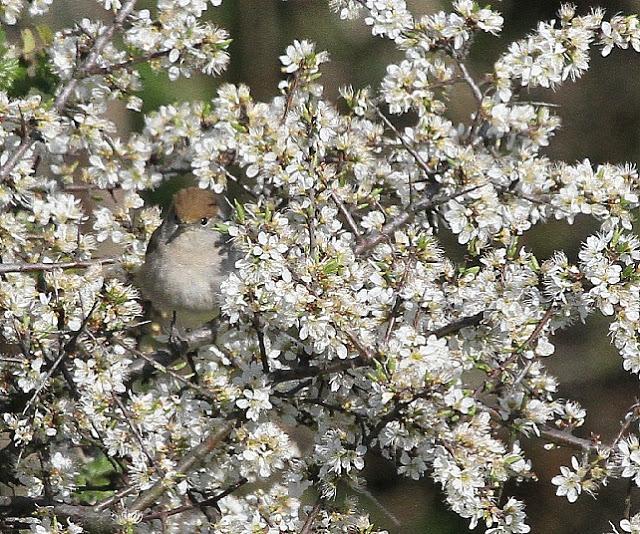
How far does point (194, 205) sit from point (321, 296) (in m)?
1.41

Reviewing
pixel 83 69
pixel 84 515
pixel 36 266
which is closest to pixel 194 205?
pixel 83 69

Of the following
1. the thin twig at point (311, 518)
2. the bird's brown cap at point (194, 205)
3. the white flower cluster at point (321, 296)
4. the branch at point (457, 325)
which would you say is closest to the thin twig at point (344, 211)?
the white flower cluster at point (321, 296)

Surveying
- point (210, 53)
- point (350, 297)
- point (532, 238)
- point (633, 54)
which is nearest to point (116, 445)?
point (350, 297)

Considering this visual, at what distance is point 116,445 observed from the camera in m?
2.53

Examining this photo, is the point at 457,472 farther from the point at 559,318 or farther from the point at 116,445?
the point at 116,445

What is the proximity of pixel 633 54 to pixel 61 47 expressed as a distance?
3.99 m

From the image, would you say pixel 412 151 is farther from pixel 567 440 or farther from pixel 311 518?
pixel 311 518

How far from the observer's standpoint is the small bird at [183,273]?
10.4ft

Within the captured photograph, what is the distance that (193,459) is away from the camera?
253 centimetres

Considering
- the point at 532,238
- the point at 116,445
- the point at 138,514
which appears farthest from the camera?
the point at 532,238

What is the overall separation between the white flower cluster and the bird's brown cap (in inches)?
16.1

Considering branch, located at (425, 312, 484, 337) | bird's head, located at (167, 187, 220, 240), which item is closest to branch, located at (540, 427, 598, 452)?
branch, located at (425, 312, 484, 337)

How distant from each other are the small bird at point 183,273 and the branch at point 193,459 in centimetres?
62

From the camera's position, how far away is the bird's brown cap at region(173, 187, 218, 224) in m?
3.48
